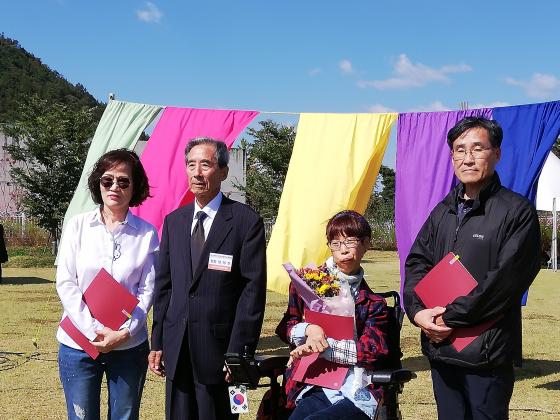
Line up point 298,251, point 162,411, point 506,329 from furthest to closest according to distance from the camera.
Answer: point 298,251 → point 162,411 → point 506,329

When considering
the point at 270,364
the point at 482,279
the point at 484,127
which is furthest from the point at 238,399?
the point at 484,127

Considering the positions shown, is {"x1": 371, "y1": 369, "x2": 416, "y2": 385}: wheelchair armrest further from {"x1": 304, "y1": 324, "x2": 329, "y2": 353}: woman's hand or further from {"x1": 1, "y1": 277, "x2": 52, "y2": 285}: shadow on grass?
{"x1": 1, "y1": 277, "x2": 52, "y2": 285}: shadow on grass

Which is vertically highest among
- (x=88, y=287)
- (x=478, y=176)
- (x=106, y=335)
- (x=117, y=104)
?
(x=117, y=104)

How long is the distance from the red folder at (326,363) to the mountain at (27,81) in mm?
52906

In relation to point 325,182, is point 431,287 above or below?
below

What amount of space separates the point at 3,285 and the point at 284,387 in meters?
13.3

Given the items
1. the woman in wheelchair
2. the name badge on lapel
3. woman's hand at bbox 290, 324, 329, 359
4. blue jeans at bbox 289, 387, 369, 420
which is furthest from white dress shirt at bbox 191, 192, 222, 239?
blue jeans at bbox 289, 387, 369, 420

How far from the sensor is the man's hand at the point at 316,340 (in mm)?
3320

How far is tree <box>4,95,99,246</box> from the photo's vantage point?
80.5 ft

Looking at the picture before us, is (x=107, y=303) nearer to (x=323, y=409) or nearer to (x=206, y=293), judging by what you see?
(x=206, y=293)

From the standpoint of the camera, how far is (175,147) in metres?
6.96

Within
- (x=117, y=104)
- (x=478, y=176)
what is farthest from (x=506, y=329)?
(x=117, y=104)

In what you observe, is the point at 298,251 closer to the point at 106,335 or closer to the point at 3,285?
the point at 106,335

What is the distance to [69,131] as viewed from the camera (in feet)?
83.6
